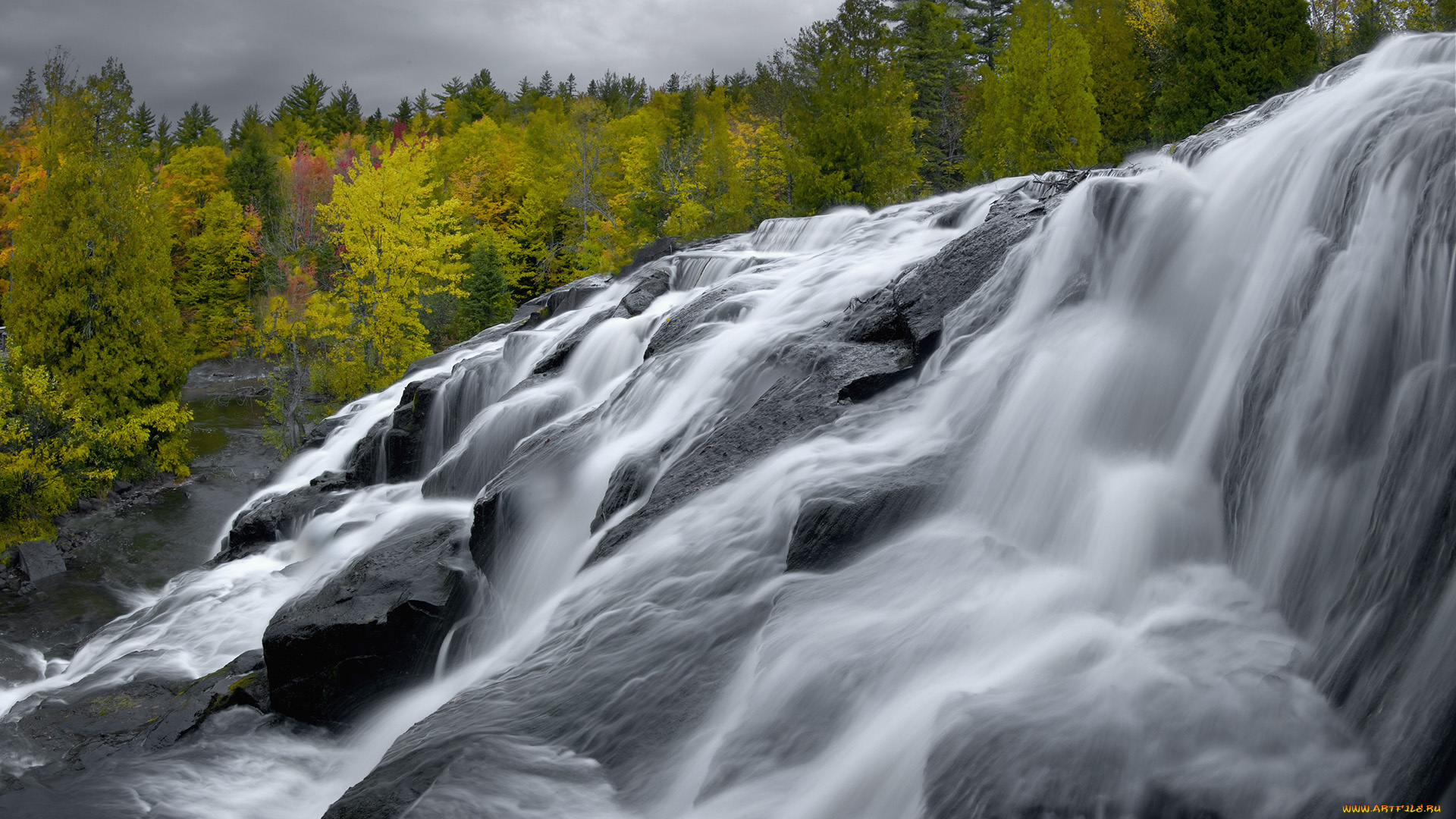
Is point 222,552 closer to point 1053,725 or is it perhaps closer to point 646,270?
point 646,270

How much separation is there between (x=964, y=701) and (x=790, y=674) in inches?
35.6

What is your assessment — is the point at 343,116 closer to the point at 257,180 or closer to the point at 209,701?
the point at 257,180

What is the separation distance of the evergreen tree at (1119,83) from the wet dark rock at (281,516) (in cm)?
2625

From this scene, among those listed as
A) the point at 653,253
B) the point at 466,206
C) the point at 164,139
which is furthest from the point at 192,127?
the point at 653,253

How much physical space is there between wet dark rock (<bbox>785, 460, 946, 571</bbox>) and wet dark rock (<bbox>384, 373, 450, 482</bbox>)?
879 cm

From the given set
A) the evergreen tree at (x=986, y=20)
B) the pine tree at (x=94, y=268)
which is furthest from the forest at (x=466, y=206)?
the evergreen tree at (x=986, y=20)

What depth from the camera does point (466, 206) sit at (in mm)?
41688

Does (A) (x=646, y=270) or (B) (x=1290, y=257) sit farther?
(A) (x=646, y=270)

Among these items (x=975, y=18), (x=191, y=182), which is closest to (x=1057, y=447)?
(x=975, y=18)

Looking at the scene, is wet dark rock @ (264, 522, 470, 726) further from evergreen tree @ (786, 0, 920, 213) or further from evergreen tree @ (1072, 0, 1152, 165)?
evergreen tree @ (1072, 0, 1152, 165)

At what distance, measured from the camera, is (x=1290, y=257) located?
18.0 ft

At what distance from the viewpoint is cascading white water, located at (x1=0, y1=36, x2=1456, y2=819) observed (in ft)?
11.9

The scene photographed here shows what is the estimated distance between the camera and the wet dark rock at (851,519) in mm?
5309

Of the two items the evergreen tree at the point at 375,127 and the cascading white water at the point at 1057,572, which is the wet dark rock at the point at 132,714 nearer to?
the cascading white water at the point at 1057,572
